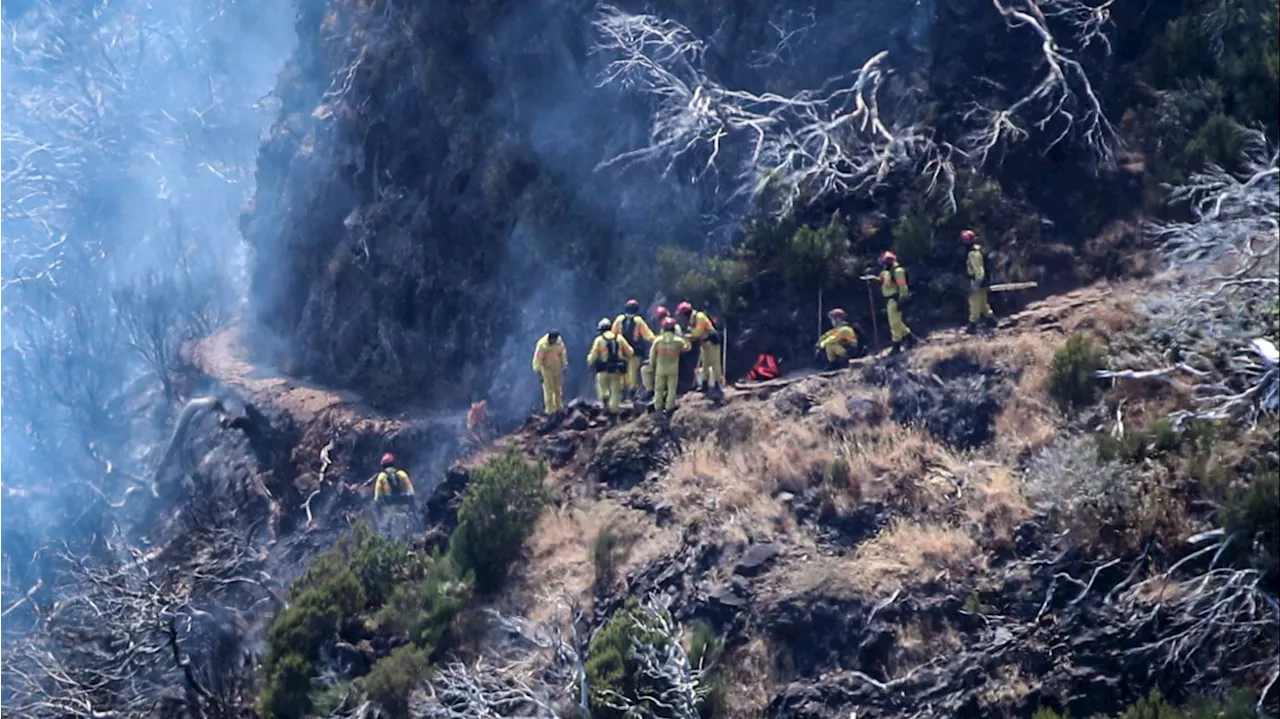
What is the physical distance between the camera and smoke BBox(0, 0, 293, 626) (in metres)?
40.6

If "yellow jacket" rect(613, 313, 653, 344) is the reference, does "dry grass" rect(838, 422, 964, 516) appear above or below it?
below

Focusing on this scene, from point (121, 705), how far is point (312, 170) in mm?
16820

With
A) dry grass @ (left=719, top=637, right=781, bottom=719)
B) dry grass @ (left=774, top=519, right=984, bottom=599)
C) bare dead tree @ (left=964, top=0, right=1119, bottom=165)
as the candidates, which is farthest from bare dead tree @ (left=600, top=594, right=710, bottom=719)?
bare dead tree @ (left=964, top=0, right=1119, bottom=165)

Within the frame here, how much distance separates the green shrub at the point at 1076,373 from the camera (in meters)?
16.9

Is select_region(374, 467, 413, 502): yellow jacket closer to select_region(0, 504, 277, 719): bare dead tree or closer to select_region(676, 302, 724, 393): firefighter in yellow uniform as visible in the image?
select_region(0, 504, 277, 719): bare dead tree

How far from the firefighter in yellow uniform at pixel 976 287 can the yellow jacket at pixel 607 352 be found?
15.8 feet

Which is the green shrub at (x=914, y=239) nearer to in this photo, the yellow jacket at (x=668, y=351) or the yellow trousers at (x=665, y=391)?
the yellow jacket at (x=668, y=351)

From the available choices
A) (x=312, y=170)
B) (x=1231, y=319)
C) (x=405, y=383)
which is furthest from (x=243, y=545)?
(x=1231, y=319)

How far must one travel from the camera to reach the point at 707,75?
2423cm

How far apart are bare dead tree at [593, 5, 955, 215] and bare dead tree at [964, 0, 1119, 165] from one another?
0.78 meters

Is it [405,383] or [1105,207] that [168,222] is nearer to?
[405,383]

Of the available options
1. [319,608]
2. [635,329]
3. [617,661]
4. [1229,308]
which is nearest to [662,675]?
[617,661]

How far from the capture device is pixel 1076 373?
1695 cm

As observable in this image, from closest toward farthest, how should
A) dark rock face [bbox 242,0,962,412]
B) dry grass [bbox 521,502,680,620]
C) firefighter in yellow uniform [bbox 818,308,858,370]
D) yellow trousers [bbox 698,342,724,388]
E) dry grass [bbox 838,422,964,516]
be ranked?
dry grass [bbox 838,422,964,516] → dry grass [bbox 521,502,680,620] → firefighter in yellow uniform [bbox 818,308,858,370] → yellow trousers [bbox 698,342,724,388] → dark rock face [bbox 242,0,962,412]
